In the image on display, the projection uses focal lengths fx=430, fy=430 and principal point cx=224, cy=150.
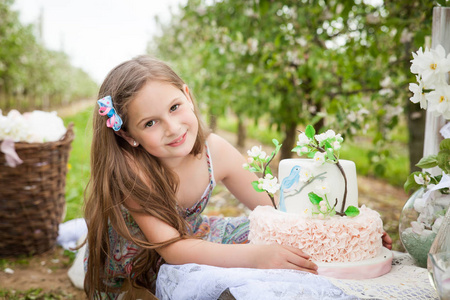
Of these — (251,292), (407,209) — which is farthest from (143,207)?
(407,209)

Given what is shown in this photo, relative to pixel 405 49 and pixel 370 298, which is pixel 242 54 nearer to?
pixel 405 49

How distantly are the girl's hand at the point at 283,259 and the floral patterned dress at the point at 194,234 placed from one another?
26.3 inches

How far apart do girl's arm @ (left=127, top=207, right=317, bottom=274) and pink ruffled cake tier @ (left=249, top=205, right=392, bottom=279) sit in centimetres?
4

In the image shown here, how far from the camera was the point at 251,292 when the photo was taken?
4.37 ft

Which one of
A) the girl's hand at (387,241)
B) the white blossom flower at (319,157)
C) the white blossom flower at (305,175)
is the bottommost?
the girl's hand at (387,241)

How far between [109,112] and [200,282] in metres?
0.79

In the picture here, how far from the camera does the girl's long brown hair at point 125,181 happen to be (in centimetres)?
184

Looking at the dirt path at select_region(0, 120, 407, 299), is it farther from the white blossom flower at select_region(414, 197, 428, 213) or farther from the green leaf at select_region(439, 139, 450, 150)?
the green leaf at select_region(439, 139, 450, 150)

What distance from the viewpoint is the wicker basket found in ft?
9.61

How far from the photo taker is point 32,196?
3.02m

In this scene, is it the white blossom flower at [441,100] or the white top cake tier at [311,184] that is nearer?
the white blossom flower at [441,100]

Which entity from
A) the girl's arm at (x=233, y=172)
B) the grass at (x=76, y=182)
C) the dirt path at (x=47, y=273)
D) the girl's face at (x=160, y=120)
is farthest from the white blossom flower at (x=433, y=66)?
the dirt path at (x=47, y=273)

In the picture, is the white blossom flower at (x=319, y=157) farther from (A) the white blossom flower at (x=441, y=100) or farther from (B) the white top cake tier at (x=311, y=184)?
(A) the white blossom flower at (x=441, y=100)

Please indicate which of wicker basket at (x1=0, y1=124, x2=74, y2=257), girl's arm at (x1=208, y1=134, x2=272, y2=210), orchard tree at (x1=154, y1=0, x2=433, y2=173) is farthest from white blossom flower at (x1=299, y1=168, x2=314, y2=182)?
wicker basket at (x1=0, y1=124, x2=74, y2=257)
